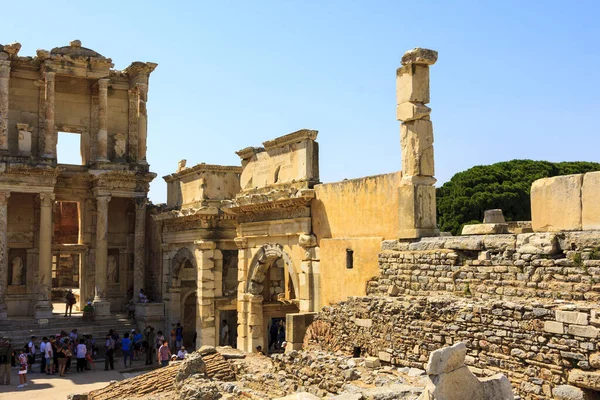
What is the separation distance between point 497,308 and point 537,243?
1.05m

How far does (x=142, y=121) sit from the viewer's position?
25719 mm

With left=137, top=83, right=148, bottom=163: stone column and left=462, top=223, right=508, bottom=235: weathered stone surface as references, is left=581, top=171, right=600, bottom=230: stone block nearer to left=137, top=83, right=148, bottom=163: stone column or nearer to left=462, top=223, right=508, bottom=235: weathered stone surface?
left=462, top=223, right=508, bottom=235: weathered stone surface

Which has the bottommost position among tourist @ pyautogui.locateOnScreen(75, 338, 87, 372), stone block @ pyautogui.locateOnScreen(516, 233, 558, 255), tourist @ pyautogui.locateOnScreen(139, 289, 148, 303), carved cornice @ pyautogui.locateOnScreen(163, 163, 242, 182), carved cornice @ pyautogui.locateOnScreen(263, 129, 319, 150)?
→ tourist @ pyautogui.locateOnScreen(75, 338, 87, 372)

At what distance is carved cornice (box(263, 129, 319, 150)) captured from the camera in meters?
15.1

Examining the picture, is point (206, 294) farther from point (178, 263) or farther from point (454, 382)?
point (454, 382)

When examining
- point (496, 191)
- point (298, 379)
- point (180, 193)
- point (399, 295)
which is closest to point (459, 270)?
point (399, 295)

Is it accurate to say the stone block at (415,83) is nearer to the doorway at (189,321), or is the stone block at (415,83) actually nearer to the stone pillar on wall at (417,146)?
the stone pillar on wall at (417,146)

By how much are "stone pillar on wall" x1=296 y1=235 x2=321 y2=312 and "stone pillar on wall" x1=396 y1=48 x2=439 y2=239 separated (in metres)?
3.76

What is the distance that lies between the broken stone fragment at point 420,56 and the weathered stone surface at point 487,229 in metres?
3.03

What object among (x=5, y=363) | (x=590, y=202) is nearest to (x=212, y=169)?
(x=5, y=363)

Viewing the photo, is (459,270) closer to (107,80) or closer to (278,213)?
(278,213)

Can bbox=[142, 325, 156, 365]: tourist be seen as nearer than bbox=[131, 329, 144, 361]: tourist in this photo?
Yes

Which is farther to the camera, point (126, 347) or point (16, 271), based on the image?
point (16, 271)

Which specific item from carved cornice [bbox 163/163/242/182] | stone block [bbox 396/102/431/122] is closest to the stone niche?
carved cornice [bbox 163/163/242/182]
